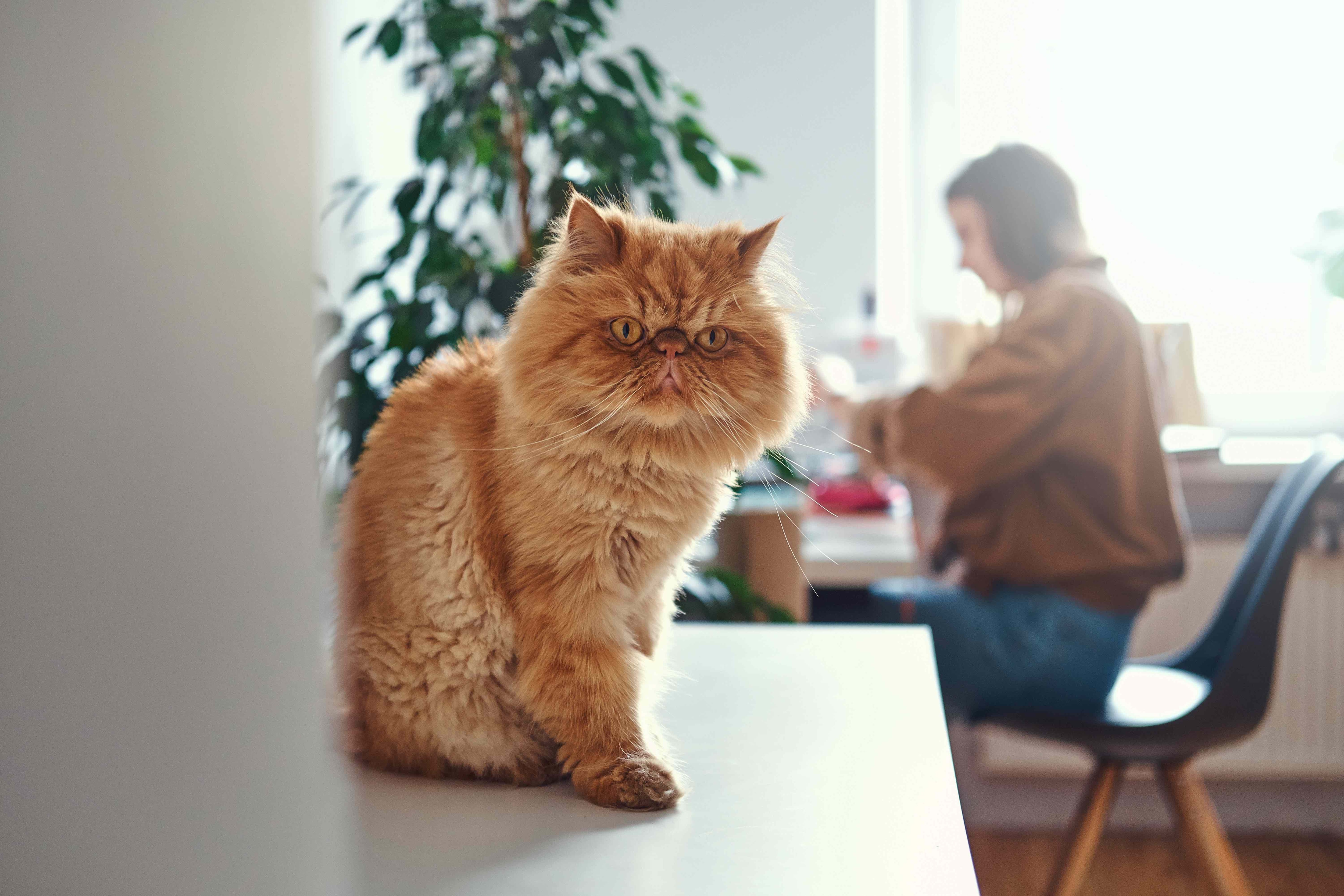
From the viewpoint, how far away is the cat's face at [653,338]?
23.0 inches

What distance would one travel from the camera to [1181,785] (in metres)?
1.62

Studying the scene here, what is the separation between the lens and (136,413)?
14 centimetres

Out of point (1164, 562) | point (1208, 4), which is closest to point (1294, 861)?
point (1164, 562)

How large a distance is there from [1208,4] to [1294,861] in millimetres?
2311

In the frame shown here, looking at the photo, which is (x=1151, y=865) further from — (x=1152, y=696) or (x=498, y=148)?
(x=498, y=148)

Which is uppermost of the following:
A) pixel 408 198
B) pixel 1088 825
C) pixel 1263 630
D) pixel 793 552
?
pixel 408 198

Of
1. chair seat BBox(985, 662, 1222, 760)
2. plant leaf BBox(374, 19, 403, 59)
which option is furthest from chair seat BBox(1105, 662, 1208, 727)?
plant leaf BBox(374, 19, 403, 59)

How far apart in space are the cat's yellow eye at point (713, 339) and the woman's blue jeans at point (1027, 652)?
1.22 m

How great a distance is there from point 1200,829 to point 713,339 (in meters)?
1.53

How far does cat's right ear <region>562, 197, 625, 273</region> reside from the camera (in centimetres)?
60

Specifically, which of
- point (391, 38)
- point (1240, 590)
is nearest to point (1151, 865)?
point (1240, 590)

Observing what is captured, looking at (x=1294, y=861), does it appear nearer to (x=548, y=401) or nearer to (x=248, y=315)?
(x=548, y=401)

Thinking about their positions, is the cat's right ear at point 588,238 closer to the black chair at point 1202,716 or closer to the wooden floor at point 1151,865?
the black chair at point 1202,716

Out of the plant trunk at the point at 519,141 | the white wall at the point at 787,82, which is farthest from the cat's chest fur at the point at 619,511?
the white wall at the point at 787,82
